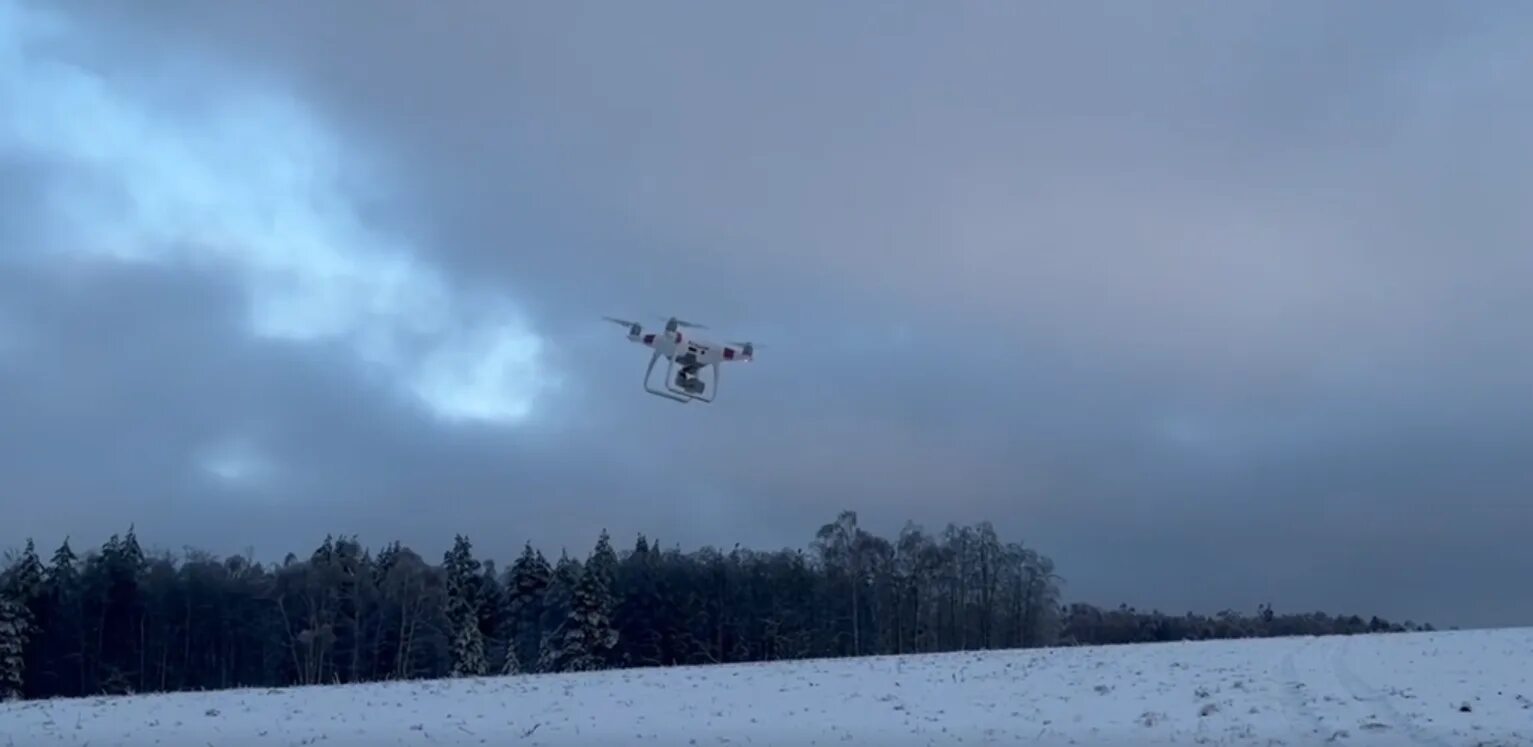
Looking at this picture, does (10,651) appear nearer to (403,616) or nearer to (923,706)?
(403,616)

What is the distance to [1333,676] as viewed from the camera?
28.4 metres

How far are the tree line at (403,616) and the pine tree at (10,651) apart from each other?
0.29 ft

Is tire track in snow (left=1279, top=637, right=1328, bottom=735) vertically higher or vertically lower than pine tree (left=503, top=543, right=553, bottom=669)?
lower

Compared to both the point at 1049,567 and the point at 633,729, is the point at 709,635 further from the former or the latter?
the point at 633,729

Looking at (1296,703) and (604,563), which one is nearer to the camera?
(1296,703)

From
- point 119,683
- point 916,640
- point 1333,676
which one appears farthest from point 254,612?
point 1333,676

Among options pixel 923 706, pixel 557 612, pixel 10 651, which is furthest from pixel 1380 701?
pixel 10 651

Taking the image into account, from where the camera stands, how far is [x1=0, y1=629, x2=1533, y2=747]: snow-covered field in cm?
2192

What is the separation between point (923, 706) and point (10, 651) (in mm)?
50546

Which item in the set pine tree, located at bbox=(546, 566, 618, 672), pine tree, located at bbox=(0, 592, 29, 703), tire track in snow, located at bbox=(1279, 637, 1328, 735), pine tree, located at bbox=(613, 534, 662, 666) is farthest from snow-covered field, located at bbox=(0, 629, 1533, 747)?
pine tree, located at bbox=(613, 534, 662, 666)

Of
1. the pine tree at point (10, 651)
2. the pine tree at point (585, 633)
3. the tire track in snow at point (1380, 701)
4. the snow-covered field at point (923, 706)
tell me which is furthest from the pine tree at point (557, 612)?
the tire track in snow at point (1380, 701)

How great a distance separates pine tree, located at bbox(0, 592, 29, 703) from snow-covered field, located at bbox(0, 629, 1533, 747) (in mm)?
32683

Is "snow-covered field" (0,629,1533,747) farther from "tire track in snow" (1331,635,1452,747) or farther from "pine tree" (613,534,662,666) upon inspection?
"pine tree" (613,534,662,666)

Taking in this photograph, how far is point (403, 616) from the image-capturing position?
70.8m
